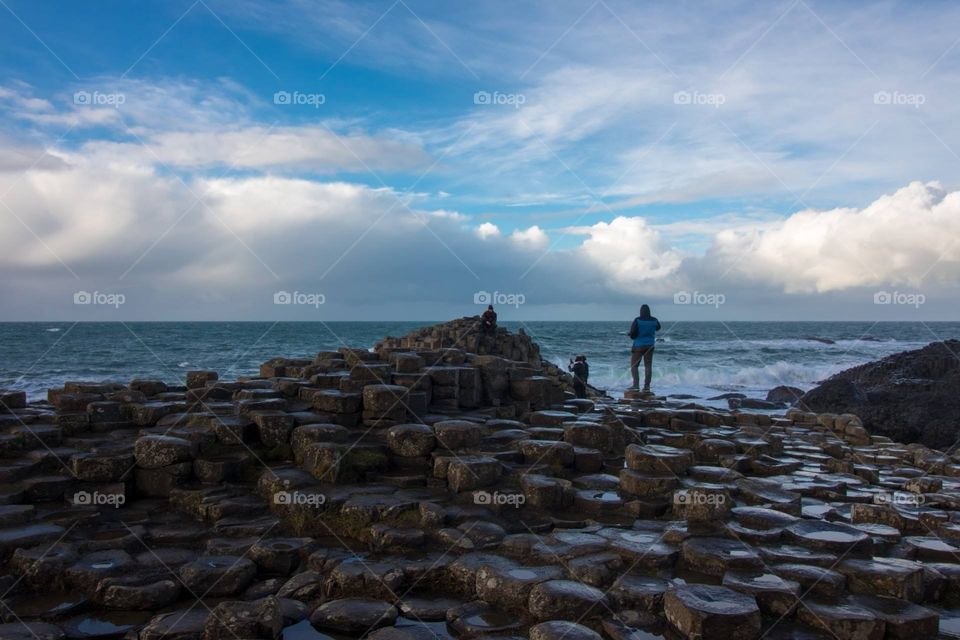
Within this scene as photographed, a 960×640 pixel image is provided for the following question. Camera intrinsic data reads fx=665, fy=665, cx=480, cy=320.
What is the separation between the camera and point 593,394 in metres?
20.0

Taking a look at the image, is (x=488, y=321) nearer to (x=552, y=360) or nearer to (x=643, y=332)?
(x=643, y=332)

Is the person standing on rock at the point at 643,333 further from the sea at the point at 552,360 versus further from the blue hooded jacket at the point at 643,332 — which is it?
the sea at the point at 552,360

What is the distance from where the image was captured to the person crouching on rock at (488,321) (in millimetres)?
21805

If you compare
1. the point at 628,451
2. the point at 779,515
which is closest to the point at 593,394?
the point at 628,451

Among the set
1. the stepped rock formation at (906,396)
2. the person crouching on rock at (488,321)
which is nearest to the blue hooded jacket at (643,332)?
the person crouching on rock at (488,321)

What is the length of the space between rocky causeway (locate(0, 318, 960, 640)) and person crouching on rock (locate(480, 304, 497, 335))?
9811mm

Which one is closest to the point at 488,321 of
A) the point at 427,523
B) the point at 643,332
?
the point at 643,332

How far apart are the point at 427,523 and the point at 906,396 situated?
56.4ft

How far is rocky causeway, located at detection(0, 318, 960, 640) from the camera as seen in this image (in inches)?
203

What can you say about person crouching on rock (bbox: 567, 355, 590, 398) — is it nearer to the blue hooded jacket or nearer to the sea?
the blue hooded jacket

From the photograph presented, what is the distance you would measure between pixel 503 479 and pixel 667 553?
8.54ft

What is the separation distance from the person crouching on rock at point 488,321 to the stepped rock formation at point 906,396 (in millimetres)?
9984

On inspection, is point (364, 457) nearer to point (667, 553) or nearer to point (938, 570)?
point (667, 553)

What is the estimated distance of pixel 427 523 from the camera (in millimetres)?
6957
